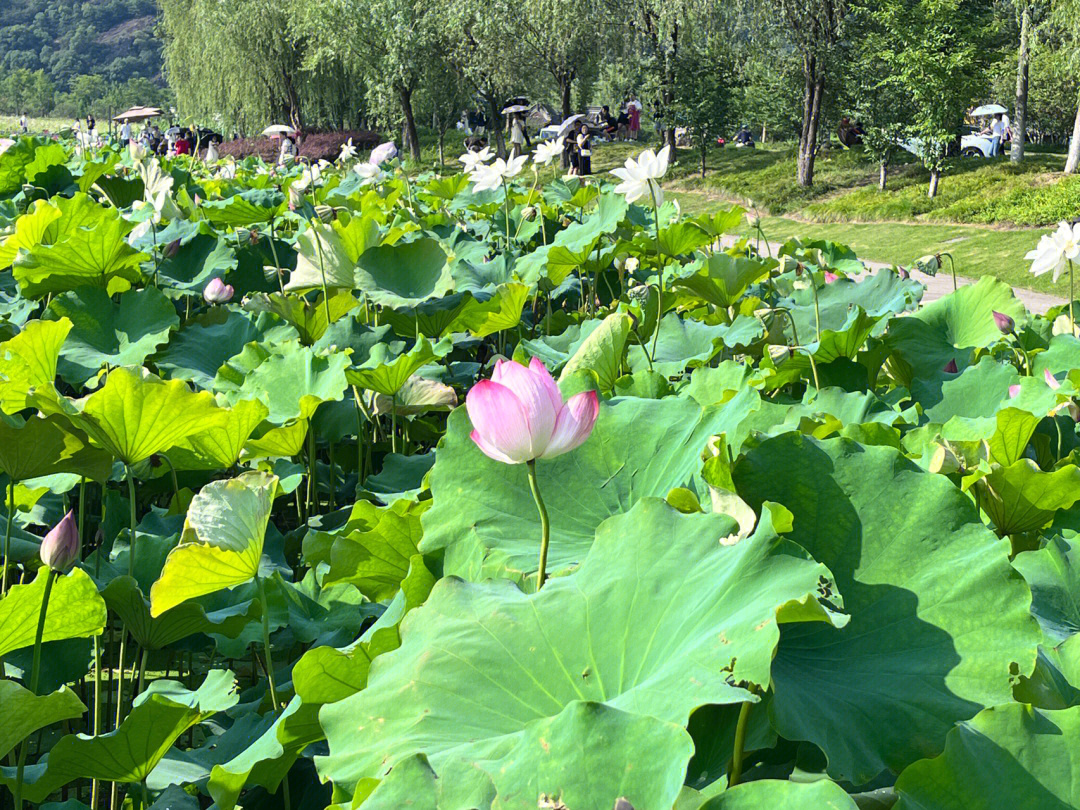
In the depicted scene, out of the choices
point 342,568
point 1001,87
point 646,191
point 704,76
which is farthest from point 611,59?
point 342,568

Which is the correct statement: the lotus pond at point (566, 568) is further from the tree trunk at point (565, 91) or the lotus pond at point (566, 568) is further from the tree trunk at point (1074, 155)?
the tree trunk at point (565, 91)

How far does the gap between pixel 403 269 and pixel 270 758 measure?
1259mm

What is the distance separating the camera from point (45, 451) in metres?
1.04

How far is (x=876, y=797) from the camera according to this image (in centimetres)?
50

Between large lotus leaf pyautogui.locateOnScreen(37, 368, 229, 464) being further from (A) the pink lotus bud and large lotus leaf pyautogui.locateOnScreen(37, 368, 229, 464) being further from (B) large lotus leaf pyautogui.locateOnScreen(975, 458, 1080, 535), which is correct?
(B) large lotus leaf pyautogui.locateOnScreen(975, 458, 1080, 535)

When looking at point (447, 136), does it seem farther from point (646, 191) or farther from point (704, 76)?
point (646, 191)

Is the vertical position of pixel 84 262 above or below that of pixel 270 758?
above

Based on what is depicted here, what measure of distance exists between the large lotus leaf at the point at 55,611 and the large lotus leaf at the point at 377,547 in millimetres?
223

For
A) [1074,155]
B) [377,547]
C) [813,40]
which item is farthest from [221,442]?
[813,40]

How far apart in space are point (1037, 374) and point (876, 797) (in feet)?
3.85

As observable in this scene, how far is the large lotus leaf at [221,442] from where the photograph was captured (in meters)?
1.21

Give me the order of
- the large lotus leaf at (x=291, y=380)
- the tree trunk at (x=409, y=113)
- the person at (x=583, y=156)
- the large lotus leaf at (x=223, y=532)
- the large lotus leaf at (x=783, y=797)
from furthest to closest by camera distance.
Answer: the tree trunk at (x=409, y=113)
the person at (x=583, y=156)
the large lotus leaf at (x=291, y=380)
the large lotus leaf at (x=223, y=532)
the large lotus leaf at (x=783, y=797)

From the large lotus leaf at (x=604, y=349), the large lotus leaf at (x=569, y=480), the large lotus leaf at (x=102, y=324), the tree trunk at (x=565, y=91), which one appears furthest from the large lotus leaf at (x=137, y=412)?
the tree trunk at (x=565, y=91)

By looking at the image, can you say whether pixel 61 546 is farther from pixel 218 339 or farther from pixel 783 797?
pixel 218 339
